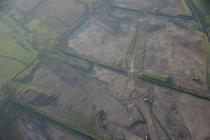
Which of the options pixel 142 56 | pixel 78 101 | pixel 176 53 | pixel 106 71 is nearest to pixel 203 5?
pixel 176 53

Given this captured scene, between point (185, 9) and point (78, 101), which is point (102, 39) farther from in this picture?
point (185, 9)

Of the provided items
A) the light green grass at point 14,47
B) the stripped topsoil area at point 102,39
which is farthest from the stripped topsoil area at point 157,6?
the light green grass at point 14,47

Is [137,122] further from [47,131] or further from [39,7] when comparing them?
[39,7]

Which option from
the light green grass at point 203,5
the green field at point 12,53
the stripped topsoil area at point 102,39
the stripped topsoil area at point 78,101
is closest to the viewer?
the stripped topsoil area at point 78,101

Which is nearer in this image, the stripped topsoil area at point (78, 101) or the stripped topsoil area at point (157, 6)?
the stripped topsoil area at point (78, 101)

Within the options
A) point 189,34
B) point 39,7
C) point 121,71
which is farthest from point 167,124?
point 39,7

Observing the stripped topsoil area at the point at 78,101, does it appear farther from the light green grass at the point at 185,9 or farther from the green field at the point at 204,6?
the green field at the point at 204,6
